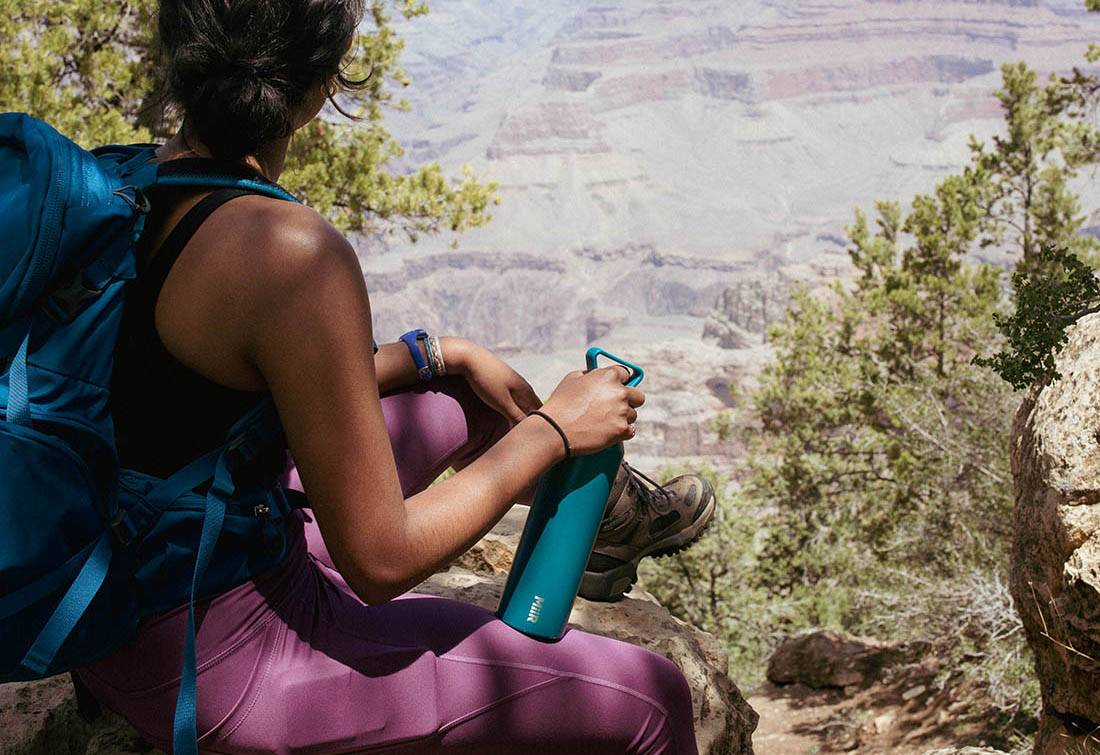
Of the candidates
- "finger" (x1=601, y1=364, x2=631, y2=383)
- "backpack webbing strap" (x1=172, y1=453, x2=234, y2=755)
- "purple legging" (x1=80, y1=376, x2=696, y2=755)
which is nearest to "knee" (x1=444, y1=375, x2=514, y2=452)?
"finger" (x1=601, y1=364, x2=631, y2=383)

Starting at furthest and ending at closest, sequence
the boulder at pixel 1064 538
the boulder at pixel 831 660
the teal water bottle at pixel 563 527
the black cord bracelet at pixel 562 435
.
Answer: the boulder at pixel 831 660 → the boulder at pixel 1064 538 → the teal water bottle at pixel 563 527 → the black cord bracelet at pixel 562 435

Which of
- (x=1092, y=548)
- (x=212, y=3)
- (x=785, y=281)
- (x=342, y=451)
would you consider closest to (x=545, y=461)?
(x=342, y=451)

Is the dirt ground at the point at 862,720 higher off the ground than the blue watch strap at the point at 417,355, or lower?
lower

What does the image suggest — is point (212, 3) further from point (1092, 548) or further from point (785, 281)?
point (785, 281)

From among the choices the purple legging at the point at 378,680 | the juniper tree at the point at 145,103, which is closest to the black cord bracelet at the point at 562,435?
the purple legging at the point at 378,680

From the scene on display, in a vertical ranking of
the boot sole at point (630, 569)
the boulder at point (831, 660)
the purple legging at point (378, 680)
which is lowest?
the boulder at point (831, 660)

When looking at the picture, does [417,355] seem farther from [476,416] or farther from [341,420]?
[341,420]

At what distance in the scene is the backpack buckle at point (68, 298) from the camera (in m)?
1.23

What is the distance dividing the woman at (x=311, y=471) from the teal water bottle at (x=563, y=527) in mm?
110

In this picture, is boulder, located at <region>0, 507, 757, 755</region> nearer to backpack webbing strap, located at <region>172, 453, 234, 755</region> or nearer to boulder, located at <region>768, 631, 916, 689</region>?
backpack webbing strap, located at <region>172, 453, 234, 755</region>

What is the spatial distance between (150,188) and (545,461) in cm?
69

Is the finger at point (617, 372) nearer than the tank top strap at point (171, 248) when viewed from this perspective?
No

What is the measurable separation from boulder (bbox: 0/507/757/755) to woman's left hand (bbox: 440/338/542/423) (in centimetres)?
85

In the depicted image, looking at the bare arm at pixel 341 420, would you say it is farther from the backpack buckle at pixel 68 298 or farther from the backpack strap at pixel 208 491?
the backpack buckle at pixel 68 298
